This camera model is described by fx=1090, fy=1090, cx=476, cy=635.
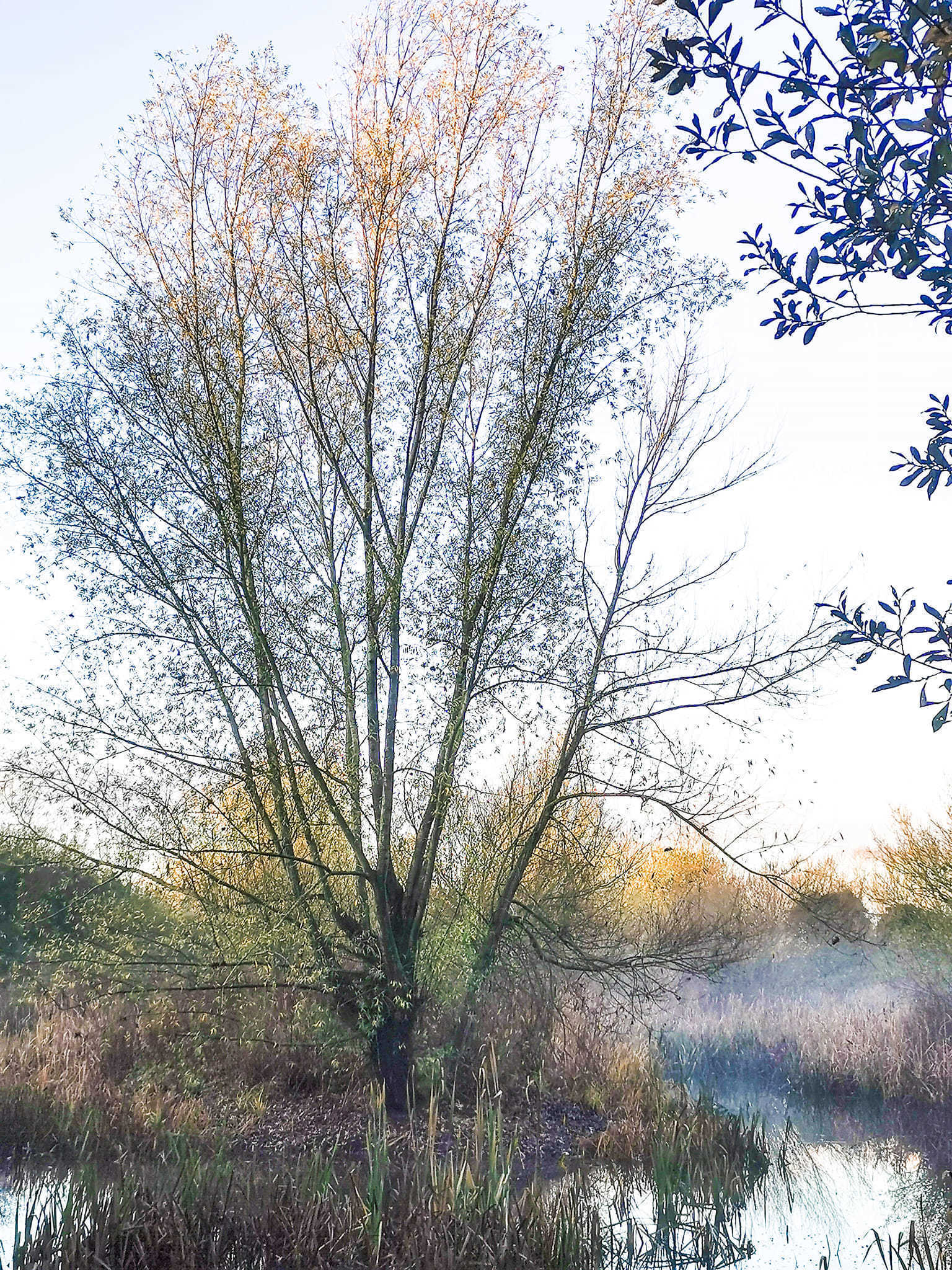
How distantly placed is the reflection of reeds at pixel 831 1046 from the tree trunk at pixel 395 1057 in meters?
4.82

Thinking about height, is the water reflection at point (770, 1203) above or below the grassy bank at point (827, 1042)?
below

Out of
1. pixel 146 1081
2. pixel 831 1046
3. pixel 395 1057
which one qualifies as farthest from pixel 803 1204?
pixel 831 1046

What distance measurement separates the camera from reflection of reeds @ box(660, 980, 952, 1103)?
12.2 meters

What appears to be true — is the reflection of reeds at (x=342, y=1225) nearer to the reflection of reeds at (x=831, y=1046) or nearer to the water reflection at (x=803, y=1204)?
the water reflection at (x=803, y=1204)

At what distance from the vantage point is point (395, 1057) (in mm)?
8656

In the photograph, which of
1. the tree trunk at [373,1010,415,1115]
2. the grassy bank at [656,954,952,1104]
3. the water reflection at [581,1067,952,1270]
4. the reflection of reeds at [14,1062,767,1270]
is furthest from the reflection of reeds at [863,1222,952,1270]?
the grassy bank at [656,954,952,1104]

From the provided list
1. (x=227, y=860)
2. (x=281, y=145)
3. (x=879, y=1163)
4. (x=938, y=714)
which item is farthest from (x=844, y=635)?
(x=879, y=1163)

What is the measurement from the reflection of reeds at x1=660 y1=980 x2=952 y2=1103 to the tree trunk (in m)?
4.82

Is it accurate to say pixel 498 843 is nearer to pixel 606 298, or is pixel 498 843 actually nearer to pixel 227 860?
pixel 227 860

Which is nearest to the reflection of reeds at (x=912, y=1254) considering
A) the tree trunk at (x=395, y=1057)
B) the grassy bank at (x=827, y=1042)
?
the tree trunk at (x=395, y=1057)

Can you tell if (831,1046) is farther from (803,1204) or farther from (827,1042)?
(803,1204)

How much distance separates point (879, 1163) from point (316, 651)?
6.50m

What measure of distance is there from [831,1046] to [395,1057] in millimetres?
6683

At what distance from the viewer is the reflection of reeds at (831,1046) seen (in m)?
12.2
